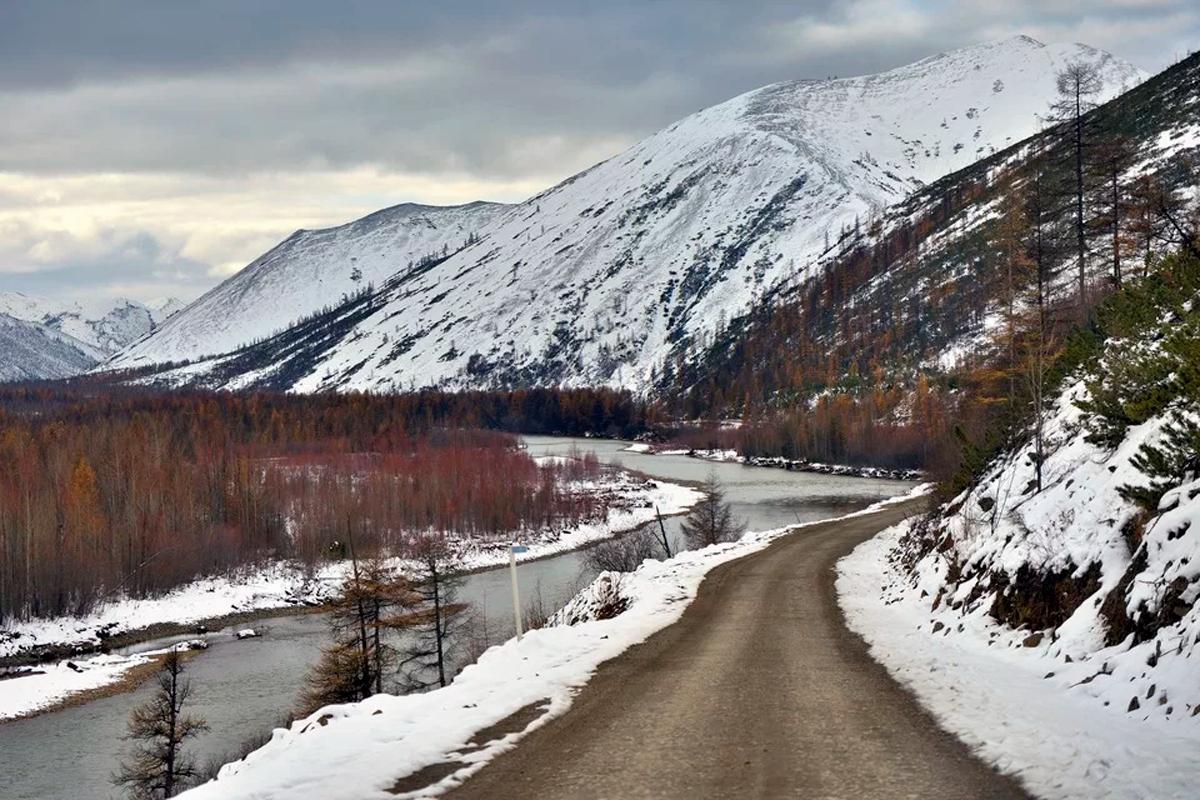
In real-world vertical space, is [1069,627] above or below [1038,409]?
below

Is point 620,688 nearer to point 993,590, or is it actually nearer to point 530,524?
point 993,590

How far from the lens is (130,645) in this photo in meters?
56.0

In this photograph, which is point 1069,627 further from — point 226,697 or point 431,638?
point 431,638

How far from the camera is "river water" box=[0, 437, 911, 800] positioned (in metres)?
32.4

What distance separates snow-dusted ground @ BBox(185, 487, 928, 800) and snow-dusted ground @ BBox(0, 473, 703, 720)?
33558 millimetres

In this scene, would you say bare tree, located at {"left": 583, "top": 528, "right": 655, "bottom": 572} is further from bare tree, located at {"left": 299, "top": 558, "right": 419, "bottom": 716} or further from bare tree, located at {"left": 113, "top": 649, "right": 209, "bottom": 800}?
bare tree, located at {"left": 113, "top": 649, "right": 209, "bottom": 800}

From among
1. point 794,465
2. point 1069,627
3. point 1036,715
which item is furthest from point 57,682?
point 794,465

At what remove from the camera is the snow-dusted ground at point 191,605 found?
150ft

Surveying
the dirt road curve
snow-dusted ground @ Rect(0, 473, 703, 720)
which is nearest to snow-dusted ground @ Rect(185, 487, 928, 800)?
the dirt road curve

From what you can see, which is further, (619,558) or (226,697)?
(619,558)

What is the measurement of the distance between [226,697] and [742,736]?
34199 mm

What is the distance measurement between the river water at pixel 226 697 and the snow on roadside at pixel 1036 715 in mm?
23857

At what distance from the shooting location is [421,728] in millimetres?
11406

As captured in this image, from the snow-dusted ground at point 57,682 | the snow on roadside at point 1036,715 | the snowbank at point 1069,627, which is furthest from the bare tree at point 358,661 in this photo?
the snow on roadside at point 1036,715
